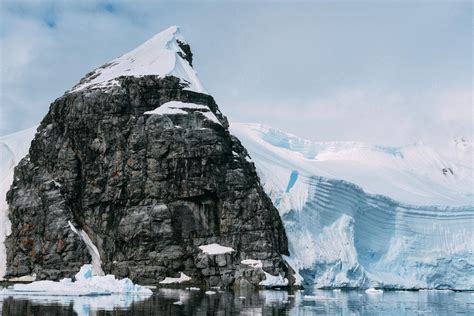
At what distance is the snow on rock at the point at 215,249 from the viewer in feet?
294

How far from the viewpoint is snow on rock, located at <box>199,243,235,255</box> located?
89562 mm

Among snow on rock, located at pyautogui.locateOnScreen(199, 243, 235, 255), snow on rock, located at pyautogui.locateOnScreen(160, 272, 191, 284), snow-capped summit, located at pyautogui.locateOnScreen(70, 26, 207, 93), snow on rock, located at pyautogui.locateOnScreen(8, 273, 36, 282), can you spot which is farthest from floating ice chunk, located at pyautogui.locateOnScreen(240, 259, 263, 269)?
snow-capped summit, located at pyautogui.locateOnScreen(70, 26, 207, 93)

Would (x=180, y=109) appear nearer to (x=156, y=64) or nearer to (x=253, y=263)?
(x=156, y=64)

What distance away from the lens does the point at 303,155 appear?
5586 inches

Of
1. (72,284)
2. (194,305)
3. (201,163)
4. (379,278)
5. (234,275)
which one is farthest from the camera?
(379,278)

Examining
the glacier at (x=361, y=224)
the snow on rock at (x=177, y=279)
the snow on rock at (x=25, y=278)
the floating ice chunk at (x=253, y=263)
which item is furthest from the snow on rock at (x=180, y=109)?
the snow on rock at (x=25, y=278)

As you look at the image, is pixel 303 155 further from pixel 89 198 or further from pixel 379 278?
pixel 89 198

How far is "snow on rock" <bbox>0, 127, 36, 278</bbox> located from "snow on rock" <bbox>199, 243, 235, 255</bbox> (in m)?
26.6

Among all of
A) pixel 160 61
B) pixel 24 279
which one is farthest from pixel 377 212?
pixel 24 279

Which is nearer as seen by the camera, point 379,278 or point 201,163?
point 201,163

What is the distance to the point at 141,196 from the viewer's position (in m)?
92.6

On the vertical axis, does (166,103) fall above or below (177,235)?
above

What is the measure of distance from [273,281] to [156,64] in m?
37.8

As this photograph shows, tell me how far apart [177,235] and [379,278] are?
3315 cm
